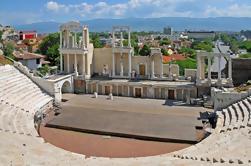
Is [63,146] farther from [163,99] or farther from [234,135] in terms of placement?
[163,99]

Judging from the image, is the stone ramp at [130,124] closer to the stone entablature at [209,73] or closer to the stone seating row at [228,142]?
the stone seating row at [228,142]

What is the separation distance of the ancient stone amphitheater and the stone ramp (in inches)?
86.7

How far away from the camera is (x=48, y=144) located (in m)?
21.0

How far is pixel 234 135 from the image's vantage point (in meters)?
20.9

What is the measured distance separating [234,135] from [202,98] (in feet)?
44.9

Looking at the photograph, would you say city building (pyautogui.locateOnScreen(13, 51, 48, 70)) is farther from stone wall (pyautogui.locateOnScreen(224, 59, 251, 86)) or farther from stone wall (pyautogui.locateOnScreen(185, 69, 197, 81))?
stone wall (pyautogui.locateOnScreen(224, 59, 251, 86))

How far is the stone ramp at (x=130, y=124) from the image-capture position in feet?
82.1

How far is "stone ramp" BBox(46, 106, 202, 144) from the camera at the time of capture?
25.0 m

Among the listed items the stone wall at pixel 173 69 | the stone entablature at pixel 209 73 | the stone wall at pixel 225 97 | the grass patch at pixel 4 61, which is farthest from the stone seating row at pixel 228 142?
the grass patch at pixel 4 61

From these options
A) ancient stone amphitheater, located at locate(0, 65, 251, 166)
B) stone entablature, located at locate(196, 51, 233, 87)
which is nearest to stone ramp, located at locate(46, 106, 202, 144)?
ancient stone amphitheater, located at locate(0, 65, 251, 166)

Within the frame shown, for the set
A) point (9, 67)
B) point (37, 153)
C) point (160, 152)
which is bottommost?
point (160, 152)

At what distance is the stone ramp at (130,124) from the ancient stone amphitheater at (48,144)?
2.20 metres

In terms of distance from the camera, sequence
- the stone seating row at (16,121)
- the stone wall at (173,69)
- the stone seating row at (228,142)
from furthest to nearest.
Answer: the stone wall at (173,69), the stone seating row at (16,121), the stone seating row at (228,142)

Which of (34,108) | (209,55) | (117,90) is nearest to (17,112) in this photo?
(34,108)
